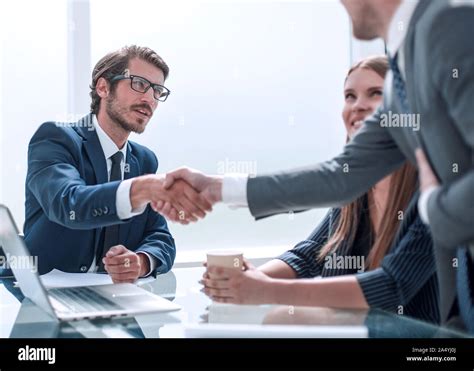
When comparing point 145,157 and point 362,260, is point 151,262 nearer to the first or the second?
point 145,157

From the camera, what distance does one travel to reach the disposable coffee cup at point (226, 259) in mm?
1239

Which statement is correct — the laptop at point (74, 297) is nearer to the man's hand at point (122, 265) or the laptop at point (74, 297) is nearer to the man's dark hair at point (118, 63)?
the man's hand at point (122, 265)

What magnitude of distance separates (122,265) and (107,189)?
0.20 meters

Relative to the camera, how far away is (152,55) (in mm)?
2150

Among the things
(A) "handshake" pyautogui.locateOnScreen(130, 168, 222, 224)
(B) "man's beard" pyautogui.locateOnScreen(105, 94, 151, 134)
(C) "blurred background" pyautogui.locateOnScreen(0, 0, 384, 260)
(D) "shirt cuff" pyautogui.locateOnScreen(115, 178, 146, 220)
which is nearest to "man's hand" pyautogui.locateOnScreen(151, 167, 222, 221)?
(A) "handshake" pyautogui.locateOnScreen(130, 168, 222, 224)

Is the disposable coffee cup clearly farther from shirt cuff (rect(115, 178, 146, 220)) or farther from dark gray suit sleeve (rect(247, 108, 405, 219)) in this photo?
shirt cuff (rect(115, 178, 146, 220))

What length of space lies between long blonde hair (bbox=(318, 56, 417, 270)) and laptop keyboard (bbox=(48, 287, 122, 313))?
606mm

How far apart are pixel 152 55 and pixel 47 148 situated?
50 cm

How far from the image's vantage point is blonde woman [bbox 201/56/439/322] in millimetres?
1250

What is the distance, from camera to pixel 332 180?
149cm

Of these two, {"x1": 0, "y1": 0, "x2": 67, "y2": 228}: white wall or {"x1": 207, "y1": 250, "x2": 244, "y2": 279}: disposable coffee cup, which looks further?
{"x1": 0, "y1": 0, "x2": 67, "y2": 228}: white wall

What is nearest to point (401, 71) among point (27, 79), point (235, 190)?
point (235, 190)
